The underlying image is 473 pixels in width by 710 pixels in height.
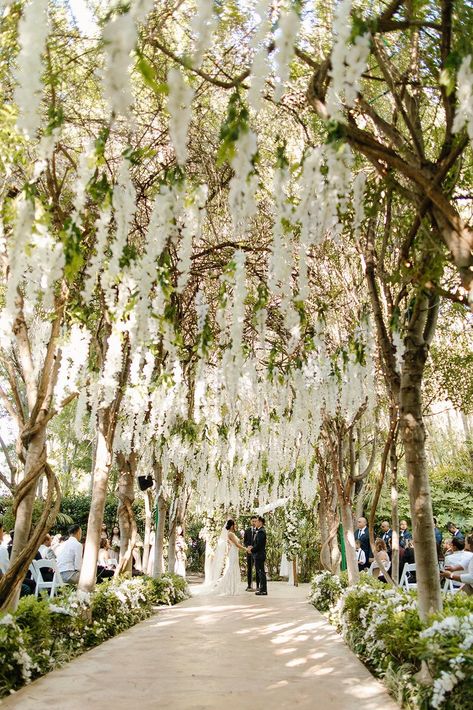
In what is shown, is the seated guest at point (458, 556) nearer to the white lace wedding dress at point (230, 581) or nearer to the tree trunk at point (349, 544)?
the tree trunk at point (349, 544)

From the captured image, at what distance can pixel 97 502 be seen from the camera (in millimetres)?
6996

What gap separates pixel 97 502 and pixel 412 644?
12.7 feet

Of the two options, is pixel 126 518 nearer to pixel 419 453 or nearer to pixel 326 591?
pixel 326 591

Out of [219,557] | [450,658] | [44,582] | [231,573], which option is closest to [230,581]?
[231,573]

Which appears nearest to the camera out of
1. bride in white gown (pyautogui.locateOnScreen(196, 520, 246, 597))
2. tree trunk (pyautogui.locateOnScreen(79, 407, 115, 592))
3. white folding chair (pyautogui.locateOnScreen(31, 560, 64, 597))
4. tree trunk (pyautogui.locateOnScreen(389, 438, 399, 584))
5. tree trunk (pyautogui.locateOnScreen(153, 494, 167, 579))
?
tree trunk (pyautogui.locateOnScreen(389, 438, 399, 584))

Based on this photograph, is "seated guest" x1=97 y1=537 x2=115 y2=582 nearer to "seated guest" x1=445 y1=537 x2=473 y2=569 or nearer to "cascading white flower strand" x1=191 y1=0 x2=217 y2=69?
"seated guest" x1=445 y1=537 x2=473 y2=569

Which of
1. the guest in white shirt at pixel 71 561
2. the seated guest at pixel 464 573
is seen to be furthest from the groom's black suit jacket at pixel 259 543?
the seated guest at pixel 464 573

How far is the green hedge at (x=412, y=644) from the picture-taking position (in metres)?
3.33

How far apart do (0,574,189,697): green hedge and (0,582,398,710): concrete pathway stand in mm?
123

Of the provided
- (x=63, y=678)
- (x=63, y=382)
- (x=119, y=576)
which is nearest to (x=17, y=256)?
(x=63, y=678)

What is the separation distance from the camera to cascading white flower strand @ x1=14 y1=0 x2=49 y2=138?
2656mm

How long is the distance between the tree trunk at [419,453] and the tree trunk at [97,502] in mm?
3706

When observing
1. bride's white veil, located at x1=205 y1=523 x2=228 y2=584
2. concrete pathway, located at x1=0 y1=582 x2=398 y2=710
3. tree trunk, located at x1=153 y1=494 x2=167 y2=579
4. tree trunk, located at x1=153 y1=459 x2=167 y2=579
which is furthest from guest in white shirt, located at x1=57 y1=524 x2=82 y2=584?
bride's white veil, located at x1=205 y1=523 x2=228 y2=584

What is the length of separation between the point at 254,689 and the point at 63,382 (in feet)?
15.5
